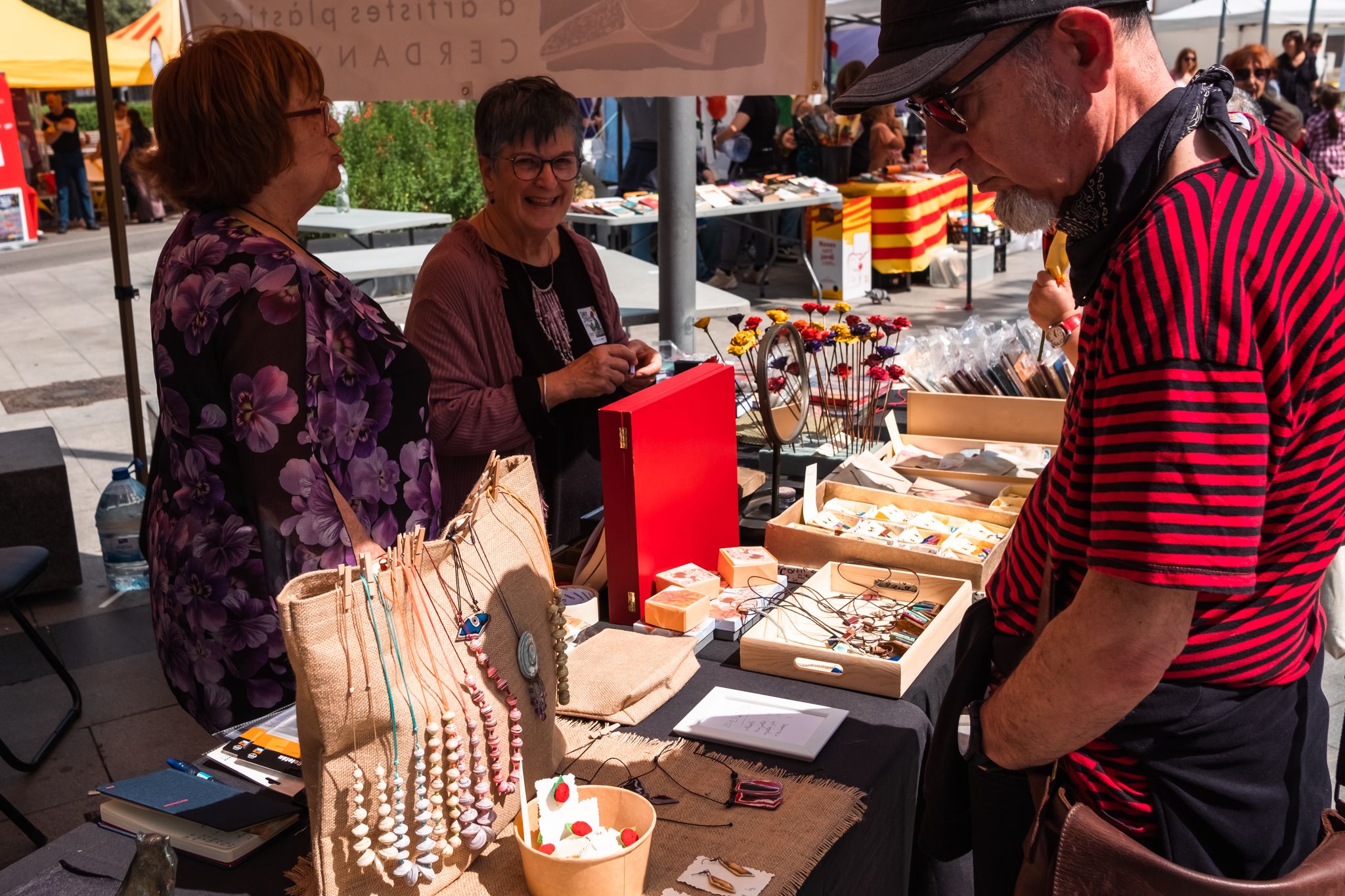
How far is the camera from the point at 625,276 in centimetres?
616

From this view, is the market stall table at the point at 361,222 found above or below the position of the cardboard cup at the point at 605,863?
above

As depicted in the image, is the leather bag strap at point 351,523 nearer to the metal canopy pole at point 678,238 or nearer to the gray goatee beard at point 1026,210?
the gray goatee beard at point 1026,210

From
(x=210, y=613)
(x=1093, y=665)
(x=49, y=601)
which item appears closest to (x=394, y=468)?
(x=210, y=613)

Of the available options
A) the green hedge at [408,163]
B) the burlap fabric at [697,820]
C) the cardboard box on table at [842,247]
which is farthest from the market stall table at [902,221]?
the burlap fabric at [697,820]

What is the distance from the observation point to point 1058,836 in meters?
1.27

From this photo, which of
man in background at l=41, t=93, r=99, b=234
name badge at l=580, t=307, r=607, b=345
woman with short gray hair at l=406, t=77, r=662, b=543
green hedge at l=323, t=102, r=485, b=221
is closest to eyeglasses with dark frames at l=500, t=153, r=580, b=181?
woman with short gray hair at l=406, t=77, r=662, b=543

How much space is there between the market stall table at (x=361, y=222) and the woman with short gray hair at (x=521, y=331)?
Result: 4.88 m

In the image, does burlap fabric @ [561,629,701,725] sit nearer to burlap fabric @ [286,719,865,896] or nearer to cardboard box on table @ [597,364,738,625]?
burlap fabric @ [286,719,865,896]

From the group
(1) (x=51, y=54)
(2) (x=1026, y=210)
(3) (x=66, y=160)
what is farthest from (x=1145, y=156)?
(1) (x=51, y=54)

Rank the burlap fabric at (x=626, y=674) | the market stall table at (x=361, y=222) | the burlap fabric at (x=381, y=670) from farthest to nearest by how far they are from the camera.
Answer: the market stall table at (x=361, y=222) → the burlap fabric at (x=626, y=674) → the burlap fabric at (x=381, y=670)

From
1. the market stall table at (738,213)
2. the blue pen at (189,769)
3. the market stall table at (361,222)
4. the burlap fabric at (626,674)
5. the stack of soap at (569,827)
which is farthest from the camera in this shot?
the market stall table at (738,213)

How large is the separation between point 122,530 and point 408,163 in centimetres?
942

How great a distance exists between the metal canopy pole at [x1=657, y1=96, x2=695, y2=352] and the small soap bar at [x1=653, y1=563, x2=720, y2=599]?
293 cm

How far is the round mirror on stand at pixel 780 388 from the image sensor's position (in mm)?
2301
